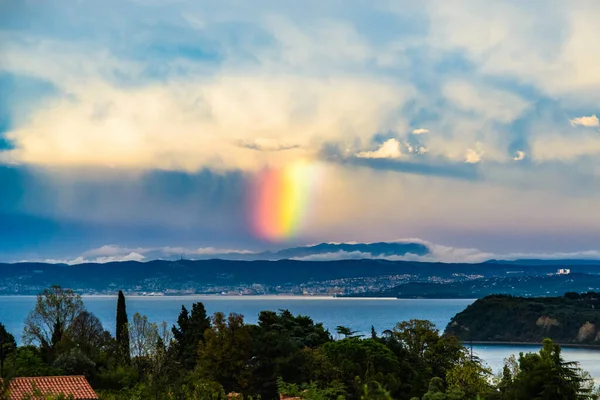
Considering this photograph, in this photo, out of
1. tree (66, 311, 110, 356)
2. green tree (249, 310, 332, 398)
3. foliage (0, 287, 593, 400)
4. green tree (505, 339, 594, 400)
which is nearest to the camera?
green tree (505, 339, 594, 400)

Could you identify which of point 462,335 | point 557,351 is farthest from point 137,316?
point 462,335

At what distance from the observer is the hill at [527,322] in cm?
15875

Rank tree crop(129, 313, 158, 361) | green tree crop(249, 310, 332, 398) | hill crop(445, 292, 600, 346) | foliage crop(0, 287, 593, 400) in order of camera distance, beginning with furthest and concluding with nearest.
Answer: hill crop(445, 292, 600, 346)
tree crop(129, 313, 158, 361)
green tree crop(249, 310, 332, 398)
foliage crop(0, 287, 593, 400)

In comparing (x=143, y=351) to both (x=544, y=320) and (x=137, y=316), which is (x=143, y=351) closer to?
(x=137, y=316)

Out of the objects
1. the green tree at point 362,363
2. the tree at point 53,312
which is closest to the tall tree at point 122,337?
the tree at point 53,312

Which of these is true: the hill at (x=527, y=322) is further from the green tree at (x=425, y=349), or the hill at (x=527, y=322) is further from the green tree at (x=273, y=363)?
the green tree at (x=273, y=363)

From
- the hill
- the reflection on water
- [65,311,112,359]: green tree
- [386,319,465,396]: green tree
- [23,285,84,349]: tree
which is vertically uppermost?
[23,285,84,349]: tree

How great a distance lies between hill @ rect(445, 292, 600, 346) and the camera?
521 ft

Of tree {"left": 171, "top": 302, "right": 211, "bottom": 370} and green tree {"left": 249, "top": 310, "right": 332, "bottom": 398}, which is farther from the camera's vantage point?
tree {"left": 171, "top": 302, "right": 211, "bottom": 370}

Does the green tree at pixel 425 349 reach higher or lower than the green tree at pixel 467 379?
higher

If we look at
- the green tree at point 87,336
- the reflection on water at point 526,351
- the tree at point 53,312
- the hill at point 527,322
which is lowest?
the reflection on water at point 526,351

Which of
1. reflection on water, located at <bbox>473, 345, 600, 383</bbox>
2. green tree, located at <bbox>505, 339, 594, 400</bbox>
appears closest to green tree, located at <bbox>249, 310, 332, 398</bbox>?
green tree, located at <bbox>505, 339, 594, 400</bbox>

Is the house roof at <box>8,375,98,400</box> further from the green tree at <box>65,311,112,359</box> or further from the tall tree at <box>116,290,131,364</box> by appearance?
the tall tree at <box>116,290,131,364</box>

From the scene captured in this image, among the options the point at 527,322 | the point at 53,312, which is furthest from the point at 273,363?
the point at 527,322
